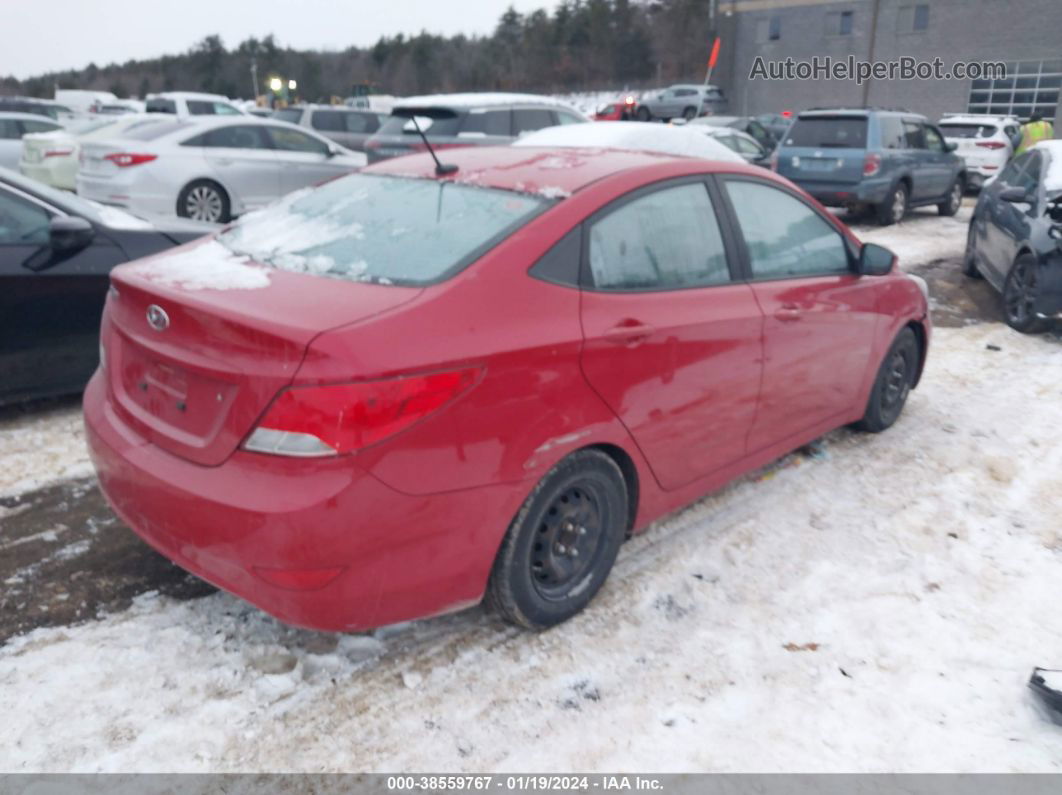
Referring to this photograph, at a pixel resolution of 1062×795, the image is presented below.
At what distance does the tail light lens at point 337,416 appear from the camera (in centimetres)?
247

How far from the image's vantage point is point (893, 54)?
1757 inches

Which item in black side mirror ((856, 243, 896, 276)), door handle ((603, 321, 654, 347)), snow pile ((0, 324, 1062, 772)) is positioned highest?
black side mirror ((856, 243, 896, 276))

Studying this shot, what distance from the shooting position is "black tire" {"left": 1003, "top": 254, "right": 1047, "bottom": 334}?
754cm

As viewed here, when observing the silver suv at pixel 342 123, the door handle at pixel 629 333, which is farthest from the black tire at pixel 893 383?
the silver suv at pixel 342 123

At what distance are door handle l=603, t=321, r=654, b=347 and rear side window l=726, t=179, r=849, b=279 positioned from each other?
2.94 feet

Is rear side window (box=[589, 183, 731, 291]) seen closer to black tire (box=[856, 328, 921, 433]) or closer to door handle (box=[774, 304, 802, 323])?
door handle (box=[774, 304, 802, 323])

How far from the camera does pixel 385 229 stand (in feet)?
10.8

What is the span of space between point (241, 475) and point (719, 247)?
2185 mm

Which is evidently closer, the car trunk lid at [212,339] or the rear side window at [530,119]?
the car trunk lid at [212,339]

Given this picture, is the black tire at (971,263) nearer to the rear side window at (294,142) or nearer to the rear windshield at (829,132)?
the rear windshield at (829,132)

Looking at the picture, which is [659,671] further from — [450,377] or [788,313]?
[788,313]

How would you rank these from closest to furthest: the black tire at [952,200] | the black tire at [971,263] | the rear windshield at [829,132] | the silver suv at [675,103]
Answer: the black tire at [971,263], the rear windshield at [829,132], the black tire at [952,200], the silver suv at [675,103]

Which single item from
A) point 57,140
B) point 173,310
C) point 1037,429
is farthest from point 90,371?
point 57,140

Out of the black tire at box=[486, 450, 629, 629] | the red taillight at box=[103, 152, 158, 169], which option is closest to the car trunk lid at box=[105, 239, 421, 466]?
the black tire at box=[486, 450, 629, 629]
